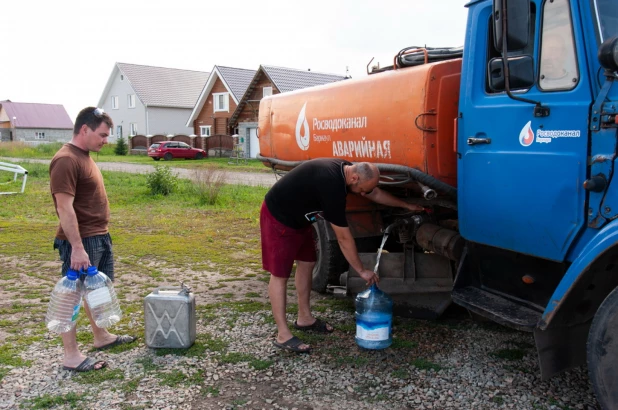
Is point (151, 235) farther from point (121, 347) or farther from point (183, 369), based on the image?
point (183, 369)

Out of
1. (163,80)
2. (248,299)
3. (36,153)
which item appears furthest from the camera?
(163,80)

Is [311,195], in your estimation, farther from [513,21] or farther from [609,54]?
[609,54]

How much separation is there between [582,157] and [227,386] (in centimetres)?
270

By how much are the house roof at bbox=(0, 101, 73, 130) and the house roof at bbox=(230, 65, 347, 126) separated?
153ft

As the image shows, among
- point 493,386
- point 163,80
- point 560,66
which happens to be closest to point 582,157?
point 560,66

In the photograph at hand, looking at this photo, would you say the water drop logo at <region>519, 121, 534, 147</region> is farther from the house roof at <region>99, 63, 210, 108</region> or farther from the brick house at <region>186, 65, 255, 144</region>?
the house roof at <region>99, 63, 210, 108</region>

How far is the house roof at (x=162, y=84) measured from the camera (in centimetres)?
4616

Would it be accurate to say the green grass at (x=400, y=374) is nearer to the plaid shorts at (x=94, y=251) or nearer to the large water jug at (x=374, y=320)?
the large water jug at (x=374, y=320)

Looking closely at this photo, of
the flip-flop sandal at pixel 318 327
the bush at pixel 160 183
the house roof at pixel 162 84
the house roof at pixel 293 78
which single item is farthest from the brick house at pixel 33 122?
the flip-flop sandal at pixel 318 327

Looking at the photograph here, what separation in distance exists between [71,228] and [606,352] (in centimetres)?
342

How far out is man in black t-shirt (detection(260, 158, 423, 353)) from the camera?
418 cm

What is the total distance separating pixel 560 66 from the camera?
A: 3.27 meters

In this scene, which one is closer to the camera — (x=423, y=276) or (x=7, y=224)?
(x=423, y=276)

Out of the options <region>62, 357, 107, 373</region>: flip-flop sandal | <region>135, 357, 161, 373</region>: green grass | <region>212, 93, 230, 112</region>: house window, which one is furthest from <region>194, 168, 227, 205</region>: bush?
<region>212, 93, 230, 112</region>: house window
